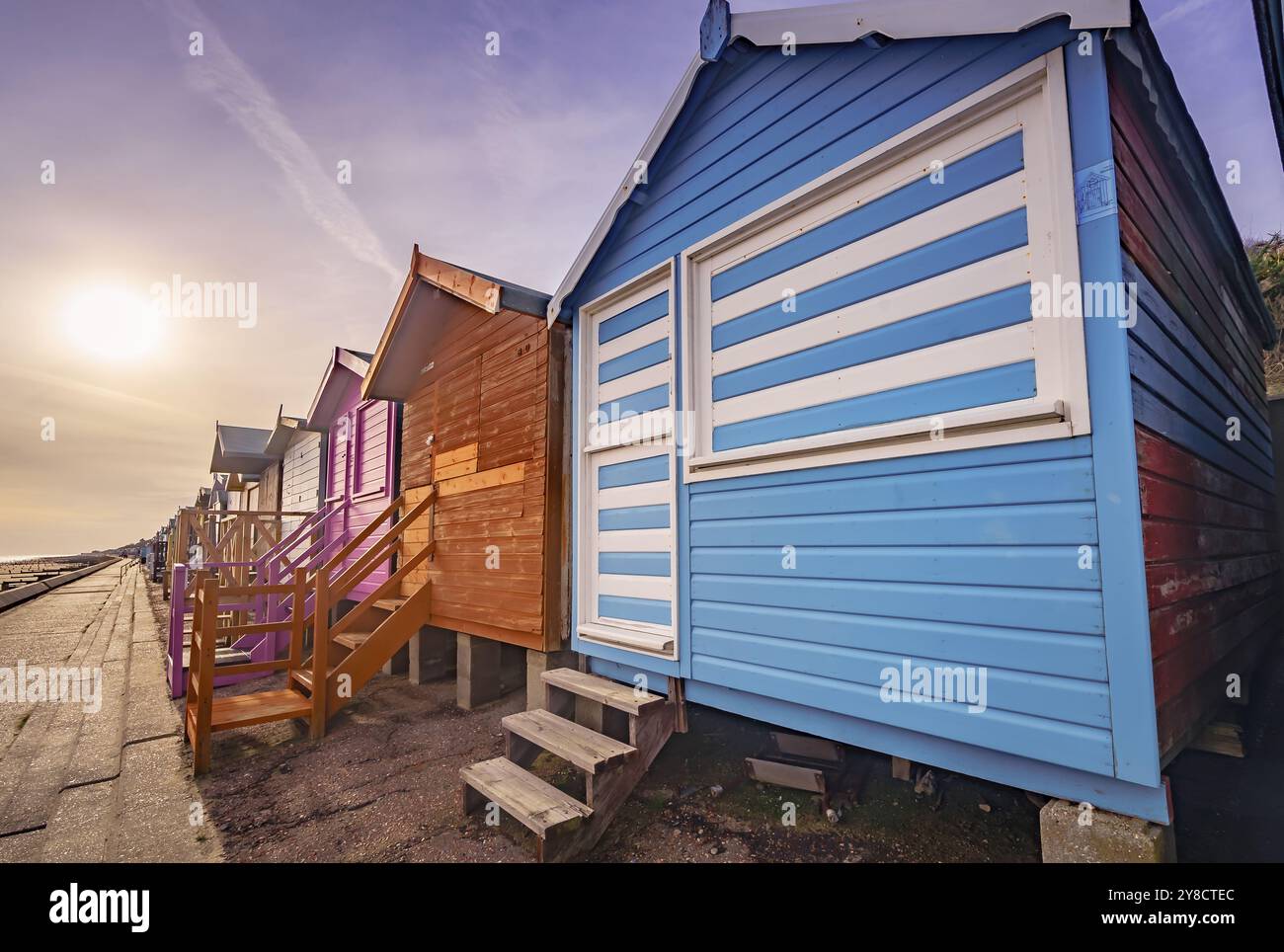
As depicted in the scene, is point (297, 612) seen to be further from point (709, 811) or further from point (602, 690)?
point (709, 811)

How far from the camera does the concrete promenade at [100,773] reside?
11.3 ft

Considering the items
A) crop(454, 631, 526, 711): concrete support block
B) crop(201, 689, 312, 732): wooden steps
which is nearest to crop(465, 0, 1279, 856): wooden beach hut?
Answer: crop(454, 631, 526, 711): concrete support block

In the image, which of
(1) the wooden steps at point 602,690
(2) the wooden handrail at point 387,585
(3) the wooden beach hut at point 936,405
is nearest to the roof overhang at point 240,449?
(2) the wooden handrail at point 387,585

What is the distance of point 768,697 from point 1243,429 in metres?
5.01

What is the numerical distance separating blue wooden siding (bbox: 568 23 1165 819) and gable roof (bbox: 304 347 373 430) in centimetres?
691

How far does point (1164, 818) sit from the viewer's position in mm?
1905

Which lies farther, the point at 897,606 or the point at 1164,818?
the point at 897,606

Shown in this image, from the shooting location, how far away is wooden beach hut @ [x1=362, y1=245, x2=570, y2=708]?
5043 mm

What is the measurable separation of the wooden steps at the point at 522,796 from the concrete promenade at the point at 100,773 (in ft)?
5.14

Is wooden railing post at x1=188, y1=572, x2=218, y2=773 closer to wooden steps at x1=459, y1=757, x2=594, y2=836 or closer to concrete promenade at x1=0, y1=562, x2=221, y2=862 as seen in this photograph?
concrete promenade at x1=0, y1=562, x2=221, y2=862

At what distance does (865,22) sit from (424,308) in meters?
5.63

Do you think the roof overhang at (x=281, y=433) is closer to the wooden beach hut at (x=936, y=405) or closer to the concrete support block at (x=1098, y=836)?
the wooden beach hut at (x=936, y=405)
